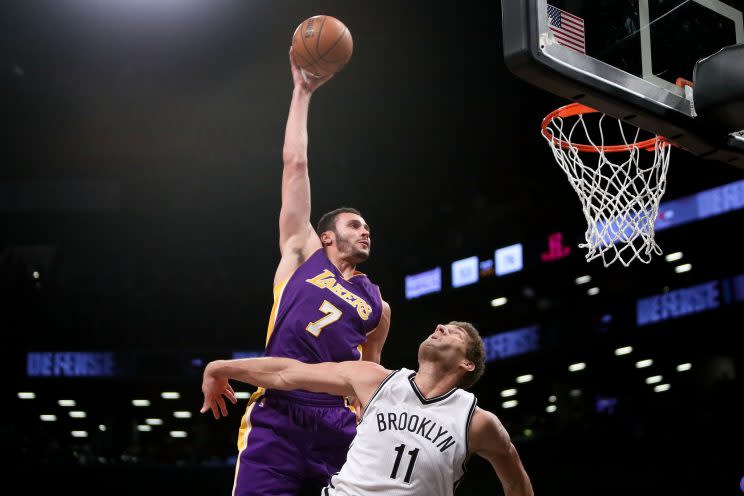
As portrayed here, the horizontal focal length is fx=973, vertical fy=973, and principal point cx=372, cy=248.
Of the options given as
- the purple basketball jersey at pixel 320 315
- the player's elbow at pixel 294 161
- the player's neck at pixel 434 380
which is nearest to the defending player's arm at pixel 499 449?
the player's neck at pixel 434 380

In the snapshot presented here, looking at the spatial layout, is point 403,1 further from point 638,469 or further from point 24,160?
point 24,160

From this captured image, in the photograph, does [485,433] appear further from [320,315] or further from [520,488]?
[320,315]

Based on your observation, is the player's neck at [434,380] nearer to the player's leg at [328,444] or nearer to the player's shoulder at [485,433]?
the player's shoulder at [485,433]

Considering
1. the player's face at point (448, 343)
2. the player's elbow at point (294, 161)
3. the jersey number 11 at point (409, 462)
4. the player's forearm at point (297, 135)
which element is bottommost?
the jersey number 11 at point (409, 462)

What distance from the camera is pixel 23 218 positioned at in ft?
61.4

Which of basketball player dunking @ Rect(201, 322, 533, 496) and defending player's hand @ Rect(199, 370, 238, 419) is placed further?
defending player's hand @ Rect(199, 370, 238, 419)

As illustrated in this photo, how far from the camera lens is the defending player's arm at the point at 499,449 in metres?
3.54

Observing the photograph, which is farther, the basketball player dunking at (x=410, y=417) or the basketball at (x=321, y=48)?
the basketball at (x=321, y=48)

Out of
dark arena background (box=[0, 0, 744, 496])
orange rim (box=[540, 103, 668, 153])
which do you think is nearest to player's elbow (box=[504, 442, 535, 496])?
orange rim (box=[540, 103, 668, 153])

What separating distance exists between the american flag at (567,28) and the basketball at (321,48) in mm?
1044

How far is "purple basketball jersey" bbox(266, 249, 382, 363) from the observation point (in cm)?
412

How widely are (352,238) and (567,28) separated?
1.30 metres

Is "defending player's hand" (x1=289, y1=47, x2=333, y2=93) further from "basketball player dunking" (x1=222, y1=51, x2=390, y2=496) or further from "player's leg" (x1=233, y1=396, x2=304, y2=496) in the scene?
"player's leg" (x1=233, y1=396, x2=304, y2=496)

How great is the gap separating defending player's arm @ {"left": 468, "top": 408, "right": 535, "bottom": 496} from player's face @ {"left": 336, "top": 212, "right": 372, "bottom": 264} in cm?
109
